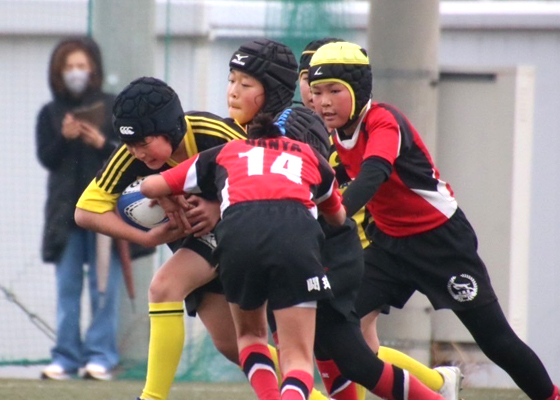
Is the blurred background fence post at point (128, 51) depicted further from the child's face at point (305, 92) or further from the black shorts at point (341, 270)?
the black shorts at point (341, 270)

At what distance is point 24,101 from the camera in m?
7.74

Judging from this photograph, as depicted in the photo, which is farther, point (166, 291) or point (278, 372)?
point (278, 372)

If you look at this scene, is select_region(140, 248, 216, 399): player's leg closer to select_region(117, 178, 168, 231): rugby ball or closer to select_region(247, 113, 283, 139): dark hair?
select_region(117, 178, 168, 231): rugby ball

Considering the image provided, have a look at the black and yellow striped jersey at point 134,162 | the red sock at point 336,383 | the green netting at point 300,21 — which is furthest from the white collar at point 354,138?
the green netting at point 300,21

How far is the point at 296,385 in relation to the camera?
3883mm

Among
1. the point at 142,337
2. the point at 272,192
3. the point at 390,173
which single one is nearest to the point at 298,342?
the point at 272,192

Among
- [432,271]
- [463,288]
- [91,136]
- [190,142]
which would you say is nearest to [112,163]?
[190,142]

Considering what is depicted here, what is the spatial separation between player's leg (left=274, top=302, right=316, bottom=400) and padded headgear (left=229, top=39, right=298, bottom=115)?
36.0 inches

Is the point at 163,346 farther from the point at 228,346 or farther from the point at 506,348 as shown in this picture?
the point at 506,348

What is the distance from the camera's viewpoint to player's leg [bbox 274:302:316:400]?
3.90m

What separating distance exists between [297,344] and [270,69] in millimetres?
1132

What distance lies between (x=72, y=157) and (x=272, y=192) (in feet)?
10.9

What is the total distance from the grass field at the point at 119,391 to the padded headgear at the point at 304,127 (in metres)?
2.03

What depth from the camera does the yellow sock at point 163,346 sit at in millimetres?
4398
